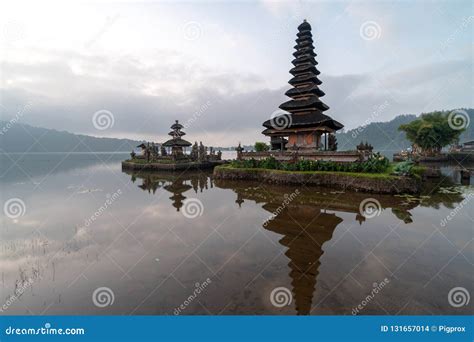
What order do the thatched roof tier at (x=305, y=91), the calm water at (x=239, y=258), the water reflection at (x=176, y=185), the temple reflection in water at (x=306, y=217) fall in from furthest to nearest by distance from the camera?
the thatched roof tier at (x=305, y=91), the water reflection at (x=176, y=185), the temple reflection in water at (x=306, y=217), the calm water at (x=239, y=258)

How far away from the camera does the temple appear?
77.4ft

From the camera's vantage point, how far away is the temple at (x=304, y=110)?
23.6 meters

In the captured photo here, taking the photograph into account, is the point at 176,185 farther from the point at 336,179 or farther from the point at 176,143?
the point at 176,143

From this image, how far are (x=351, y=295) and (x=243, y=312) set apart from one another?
2.34 meters

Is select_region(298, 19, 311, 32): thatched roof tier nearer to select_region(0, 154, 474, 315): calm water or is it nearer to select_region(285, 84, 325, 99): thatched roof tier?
select_region(285, 84, 325, 99): thatched roof tier

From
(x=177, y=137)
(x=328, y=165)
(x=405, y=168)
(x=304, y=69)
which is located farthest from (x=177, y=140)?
(x=405, y=168)

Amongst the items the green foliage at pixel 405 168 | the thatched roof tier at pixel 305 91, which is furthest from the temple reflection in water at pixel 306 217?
the thatched roof tier at pixel 305 91

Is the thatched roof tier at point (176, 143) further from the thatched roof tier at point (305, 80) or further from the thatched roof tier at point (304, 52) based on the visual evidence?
the thatched roof tier at point (304, 52)

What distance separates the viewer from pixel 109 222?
32.9 feet

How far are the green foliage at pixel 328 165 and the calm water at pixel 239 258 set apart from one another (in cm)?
499

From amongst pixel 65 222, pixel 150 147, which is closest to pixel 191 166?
pixel 150 147

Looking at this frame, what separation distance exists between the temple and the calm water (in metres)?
12.7

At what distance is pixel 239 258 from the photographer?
21.5 ft

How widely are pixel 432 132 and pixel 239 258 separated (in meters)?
53.0
